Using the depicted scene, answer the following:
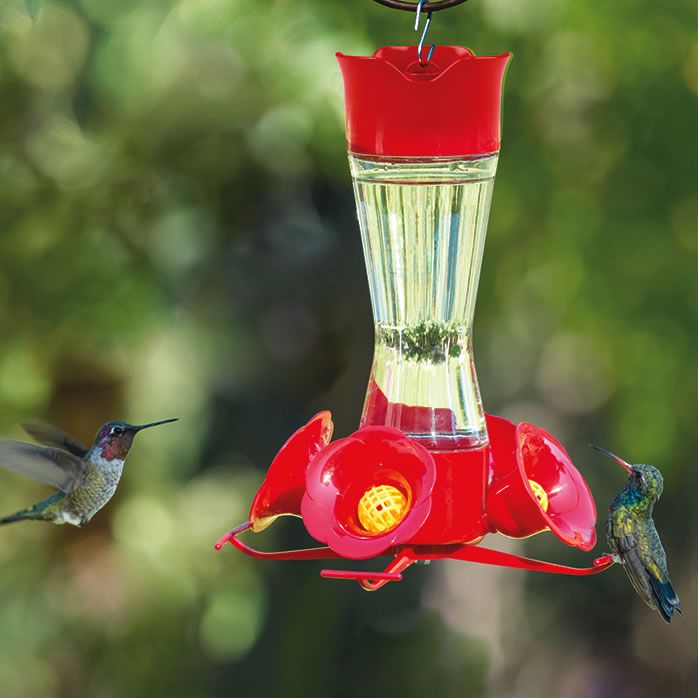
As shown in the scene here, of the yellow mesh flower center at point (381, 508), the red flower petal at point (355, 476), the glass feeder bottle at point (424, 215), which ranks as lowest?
the yellow mesh flower center at point (381, 508)

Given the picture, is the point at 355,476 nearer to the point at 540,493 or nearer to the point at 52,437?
the point at 540,493

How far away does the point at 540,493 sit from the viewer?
8.98 feet

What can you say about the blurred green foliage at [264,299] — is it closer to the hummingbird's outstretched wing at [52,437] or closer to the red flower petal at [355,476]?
the hummingbird's outstretched wing at [52,437]

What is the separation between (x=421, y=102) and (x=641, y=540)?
4.83ft

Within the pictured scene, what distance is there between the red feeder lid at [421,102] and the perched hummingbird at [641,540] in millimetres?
1145

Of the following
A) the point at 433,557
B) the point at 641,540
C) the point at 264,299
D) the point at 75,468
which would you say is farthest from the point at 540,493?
the point at 264,299

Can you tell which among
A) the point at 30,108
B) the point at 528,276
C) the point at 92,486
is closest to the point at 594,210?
the point at 528,276

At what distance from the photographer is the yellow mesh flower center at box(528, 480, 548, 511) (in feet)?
8.81

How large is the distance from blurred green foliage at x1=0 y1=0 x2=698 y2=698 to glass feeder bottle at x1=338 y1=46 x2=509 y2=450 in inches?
73.0

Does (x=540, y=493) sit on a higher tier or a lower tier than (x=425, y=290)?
lower

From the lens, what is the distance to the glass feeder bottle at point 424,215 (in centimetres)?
245

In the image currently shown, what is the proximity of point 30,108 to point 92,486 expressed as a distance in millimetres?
1946

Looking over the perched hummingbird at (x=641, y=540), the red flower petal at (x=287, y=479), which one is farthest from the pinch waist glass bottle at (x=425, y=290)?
the perched hummingbird at (x=641, y=540)

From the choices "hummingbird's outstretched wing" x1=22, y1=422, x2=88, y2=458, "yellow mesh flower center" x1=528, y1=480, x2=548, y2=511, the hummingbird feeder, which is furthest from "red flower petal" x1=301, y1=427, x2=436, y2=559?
"hummingbird's outstretched wing" x1=22, y1=422, x2=88, y2=458
